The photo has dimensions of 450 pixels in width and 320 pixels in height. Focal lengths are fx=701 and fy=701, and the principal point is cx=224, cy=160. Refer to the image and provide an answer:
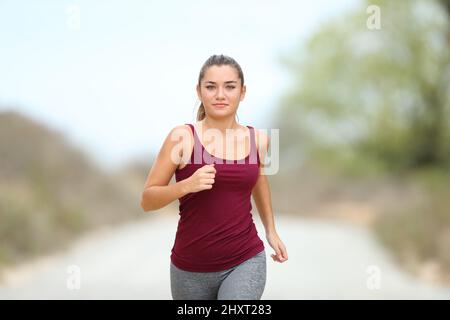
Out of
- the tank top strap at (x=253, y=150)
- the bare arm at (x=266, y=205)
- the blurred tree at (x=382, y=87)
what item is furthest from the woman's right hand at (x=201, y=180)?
the blurred tree at (x=382, y=87)

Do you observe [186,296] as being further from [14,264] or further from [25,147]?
[25,147]

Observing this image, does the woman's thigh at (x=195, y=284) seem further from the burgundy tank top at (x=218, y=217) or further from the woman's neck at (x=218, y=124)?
the woman's neck at (x=218, y=124)

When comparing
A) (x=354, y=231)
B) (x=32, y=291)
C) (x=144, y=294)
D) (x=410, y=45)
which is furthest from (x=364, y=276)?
(x=410, y=45)

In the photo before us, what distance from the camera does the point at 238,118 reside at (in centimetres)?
294

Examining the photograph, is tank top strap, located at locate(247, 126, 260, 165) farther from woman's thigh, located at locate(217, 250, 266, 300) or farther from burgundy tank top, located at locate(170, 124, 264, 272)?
woman's thigh, located at locate(217, 250, 266, 300)

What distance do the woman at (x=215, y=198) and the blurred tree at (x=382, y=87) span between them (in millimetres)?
11876

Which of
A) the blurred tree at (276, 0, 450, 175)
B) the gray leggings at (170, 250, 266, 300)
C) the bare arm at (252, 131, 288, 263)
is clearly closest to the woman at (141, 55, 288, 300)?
the gray leggings at (170, 250, 266, 300)

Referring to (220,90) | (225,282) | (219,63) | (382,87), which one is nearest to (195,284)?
(225,282)

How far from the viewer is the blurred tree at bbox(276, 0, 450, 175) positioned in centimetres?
Answer: 1461

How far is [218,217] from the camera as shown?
272 centimetres

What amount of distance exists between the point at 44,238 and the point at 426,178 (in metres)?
8.48

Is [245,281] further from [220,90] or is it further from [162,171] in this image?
[220,90]

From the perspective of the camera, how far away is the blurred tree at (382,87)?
14.6 metres

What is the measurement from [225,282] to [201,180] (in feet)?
1.52
